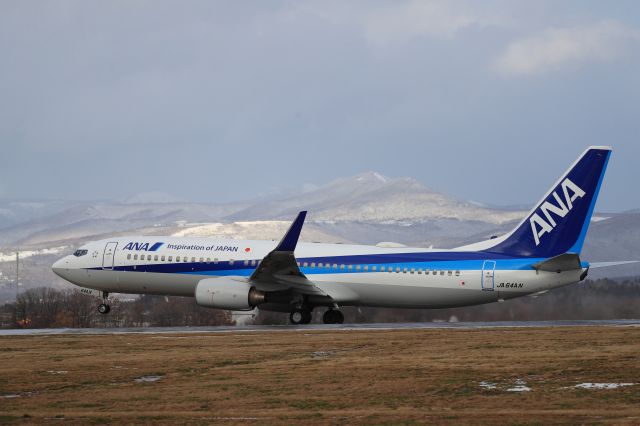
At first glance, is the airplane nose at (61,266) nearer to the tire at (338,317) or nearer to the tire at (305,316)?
the tire at (305,316)

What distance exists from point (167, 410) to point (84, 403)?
101 inches

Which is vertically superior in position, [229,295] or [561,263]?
[561,263]

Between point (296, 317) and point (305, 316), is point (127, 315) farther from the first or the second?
point (305, 316)

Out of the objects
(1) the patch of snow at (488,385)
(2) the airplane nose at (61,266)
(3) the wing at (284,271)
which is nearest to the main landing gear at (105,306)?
(2) the airplane nose at (61,266)

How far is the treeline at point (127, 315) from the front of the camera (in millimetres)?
81438

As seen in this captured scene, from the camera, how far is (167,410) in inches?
921

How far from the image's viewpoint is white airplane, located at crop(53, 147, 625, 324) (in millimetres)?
48531

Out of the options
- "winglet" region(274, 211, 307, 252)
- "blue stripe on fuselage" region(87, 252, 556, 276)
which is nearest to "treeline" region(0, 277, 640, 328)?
"blue stripe on fuselage" region(87, 252, 556, 276)

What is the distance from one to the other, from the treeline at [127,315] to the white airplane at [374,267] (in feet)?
71.0

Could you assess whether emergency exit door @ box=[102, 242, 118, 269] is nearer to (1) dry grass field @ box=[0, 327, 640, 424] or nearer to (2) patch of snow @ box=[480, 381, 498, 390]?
(1) dry grass field @ box=[0, 327, 640, 424]

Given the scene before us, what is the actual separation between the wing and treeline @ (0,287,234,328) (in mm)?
26648

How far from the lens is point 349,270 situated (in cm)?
5231

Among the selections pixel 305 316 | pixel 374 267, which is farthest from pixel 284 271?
pixel 374 267

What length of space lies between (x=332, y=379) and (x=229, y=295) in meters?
23.6
